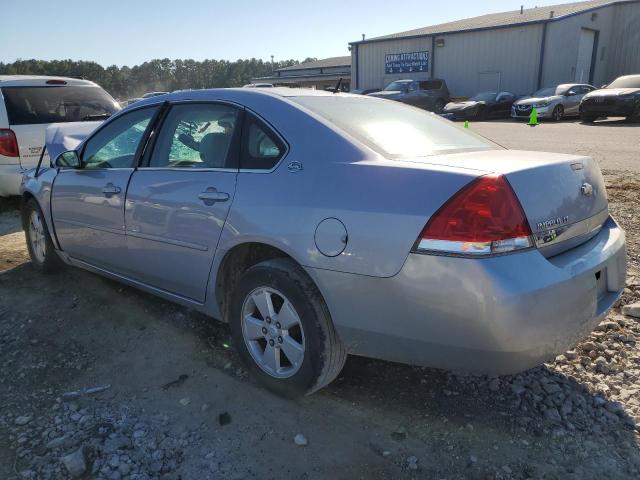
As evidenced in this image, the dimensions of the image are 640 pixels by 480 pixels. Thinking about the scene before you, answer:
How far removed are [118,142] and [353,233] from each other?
2344 millimetres

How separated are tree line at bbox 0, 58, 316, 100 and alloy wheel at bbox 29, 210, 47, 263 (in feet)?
243

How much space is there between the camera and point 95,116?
717cm

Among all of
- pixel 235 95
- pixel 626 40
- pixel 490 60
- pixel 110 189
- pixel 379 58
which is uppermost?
pixel 626 40

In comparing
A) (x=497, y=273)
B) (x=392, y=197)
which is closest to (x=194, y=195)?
(x=392, y=197)

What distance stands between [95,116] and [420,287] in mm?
6336

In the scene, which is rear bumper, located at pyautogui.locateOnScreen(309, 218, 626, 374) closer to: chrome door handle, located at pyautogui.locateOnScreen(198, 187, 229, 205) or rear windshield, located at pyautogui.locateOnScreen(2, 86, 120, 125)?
chrome door handle, located at pyautogui.locateOnScreen(198, 187, 229, 205)

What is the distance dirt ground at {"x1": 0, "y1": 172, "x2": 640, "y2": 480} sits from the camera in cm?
236

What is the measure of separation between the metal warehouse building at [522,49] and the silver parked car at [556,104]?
7890 millimetres

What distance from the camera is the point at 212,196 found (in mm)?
2951

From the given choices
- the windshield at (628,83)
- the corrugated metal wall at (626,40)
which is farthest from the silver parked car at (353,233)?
the corrugated metal wall at (626,40)

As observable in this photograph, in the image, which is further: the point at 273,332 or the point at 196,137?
the point at 196,137

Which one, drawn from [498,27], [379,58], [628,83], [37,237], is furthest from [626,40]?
[37,237]

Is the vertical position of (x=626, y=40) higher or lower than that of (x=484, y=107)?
higher

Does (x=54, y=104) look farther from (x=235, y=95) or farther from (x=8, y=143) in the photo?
(x=235, y=95)
